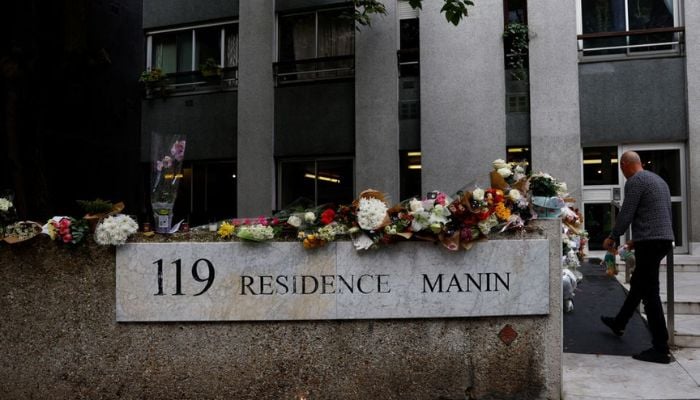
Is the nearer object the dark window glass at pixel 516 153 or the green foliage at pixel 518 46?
the green foliage at pixel 518 46

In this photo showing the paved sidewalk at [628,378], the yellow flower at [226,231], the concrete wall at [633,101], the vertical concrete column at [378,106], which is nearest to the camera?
the paved sidewalk at [628,378]

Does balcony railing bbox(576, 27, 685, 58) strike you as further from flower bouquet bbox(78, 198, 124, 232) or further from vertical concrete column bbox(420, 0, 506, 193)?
flower bouquet bbox(78, 198, 124, 232)

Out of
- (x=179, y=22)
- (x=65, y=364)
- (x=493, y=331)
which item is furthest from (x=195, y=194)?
(x=493, y=331)

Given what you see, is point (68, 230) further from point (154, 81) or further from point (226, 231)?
point (154, 81)

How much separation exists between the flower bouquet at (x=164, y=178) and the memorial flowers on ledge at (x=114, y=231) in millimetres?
222

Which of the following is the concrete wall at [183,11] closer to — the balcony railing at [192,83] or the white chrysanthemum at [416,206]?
the balcony railing at [192,83]

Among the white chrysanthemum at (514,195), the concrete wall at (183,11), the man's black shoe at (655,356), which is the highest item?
the concrete wall at (183,11)

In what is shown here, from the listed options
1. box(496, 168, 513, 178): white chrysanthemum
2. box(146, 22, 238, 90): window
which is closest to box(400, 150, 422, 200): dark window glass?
box(146, 22, 238, 90): window

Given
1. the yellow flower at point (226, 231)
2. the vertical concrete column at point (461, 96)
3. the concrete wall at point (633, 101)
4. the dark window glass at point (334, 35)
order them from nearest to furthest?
the yellow flower at point (226, 231) → the concrete wall at point (633, 101) → the vertical concrete column at point (461, 96) → the dark window glass at point (334, 35)

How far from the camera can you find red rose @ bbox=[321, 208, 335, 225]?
4.13 metres

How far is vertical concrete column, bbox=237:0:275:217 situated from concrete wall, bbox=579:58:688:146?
22.1 ft

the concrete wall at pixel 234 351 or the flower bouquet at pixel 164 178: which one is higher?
the flower bouquet at pixel 164 178

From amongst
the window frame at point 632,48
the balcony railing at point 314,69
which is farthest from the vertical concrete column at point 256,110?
the window frame at point 632,48

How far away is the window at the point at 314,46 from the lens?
39.3 feet
